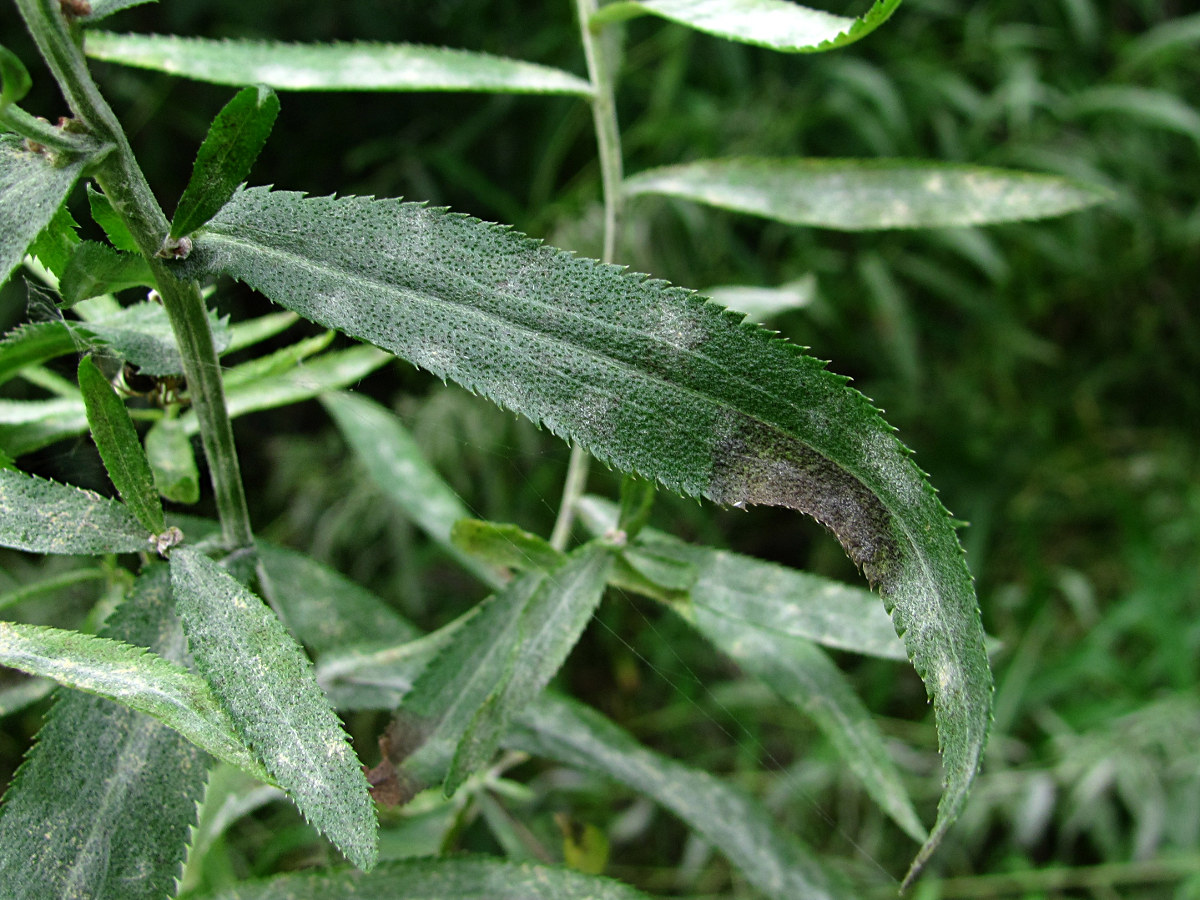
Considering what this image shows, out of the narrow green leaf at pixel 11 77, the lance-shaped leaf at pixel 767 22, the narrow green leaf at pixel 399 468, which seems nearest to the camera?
the narrow green leaf at pixel 11 77

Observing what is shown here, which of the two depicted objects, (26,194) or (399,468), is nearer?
(26,194)

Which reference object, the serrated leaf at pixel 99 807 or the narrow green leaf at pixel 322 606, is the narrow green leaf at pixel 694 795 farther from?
the serrated leaf at pixel 99 807

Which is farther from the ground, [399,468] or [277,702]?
[277,702]

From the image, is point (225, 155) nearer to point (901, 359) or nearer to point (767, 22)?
point (767, 22)

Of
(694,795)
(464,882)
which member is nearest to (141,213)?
(464,882)

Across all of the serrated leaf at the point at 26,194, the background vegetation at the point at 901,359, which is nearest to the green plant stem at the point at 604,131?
the serrated leaf at the point at 26,194

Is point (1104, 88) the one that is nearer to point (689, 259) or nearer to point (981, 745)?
point (689, 259)

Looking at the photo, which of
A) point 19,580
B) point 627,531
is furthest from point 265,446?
point 627,531
